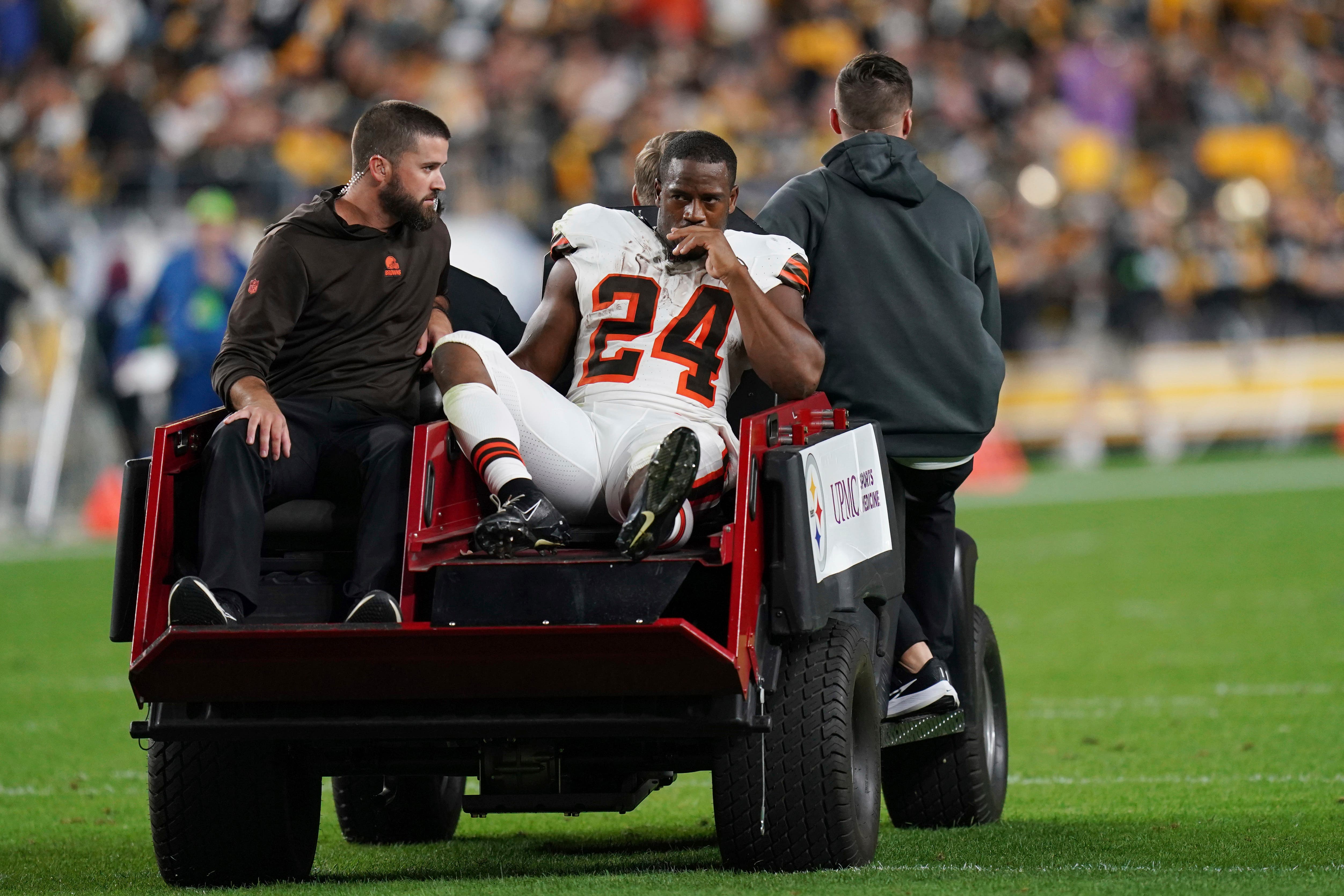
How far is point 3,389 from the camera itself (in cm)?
1689

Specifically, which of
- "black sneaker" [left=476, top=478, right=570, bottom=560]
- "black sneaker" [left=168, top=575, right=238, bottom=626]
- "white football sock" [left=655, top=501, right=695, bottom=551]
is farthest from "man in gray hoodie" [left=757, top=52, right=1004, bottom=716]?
"black sneaker" [left=168, top=575, right=238, bottom=626]

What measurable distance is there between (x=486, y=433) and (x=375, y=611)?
1.88 ft

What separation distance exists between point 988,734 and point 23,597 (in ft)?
28.8

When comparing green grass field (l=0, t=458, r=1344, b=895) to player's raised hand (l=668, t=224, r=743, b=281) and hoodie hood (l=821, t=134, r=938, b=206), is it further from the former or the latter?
hoodie hood (l=821, t=134, r=938, b=206)

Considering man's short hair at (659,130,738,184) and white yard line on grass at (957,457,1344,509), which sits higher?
man's short hair at (659,130,738,184)

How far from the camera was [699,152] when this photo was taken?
5.32 m

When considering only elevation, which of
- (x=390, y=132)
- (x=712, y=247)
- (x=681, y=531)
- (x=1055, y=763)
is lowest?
(x=1055, y=763)

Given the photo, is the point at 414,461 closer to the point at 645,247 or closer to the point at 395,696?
the point at 395,696

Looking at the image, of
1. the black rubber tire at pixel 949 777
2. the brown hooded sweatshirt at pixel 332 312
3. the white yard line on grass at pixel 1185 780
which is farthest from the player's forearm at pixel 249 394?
the white yard line on grass at pixel 1185 780

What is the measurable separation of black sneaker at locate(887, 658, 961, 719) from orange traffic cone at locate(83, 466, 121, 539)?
39.5 ft

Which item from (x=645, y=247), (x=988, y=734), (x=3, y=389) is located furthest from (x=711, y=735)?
(x=3, y=389)

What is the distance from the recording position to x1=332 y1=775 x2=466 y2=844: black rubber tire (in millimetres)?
6246

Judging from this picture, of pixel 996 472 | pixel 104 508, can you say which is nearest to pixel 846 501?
pixel 104 508

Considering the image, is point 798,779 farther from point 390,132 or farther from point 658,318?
point 390,132
